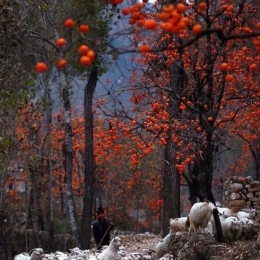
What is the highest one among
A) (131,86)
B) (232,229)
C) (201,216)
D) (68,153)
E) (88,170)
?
(131,86)

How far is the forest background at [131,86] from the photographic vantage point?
6976mm

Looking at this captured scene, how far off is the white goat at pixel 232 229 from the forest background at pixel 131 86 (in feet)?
6.39

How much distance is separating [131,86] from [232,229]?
12.9 feet

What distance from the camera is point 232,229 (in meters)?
10.4

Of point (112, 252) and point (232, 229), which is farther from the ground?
point (232, 229)

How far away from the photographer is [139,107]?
1398cm

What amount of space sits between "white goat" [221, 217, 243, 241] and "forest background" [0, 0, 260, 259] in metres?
1.95

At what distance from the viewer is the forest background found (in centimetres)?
698

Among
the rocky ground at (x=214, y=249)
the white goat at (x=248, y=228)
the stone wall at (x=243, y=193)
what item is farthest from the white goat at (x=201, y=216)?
the stone wall at (x=243, y=193)

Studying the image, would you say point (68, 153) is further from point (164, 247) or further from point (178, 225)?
point (164, 247)

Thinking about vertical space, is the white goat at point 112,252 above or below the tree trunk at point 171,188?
below

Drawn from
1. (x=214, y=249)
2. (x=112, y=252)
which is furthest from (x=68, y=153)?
(x=214, y=249)

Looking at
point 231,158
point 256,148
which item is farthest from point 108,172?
point 231,158

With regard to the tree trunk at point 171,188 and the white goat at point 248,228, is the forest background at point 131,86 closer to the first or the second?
the tree trunk at point 171,188
